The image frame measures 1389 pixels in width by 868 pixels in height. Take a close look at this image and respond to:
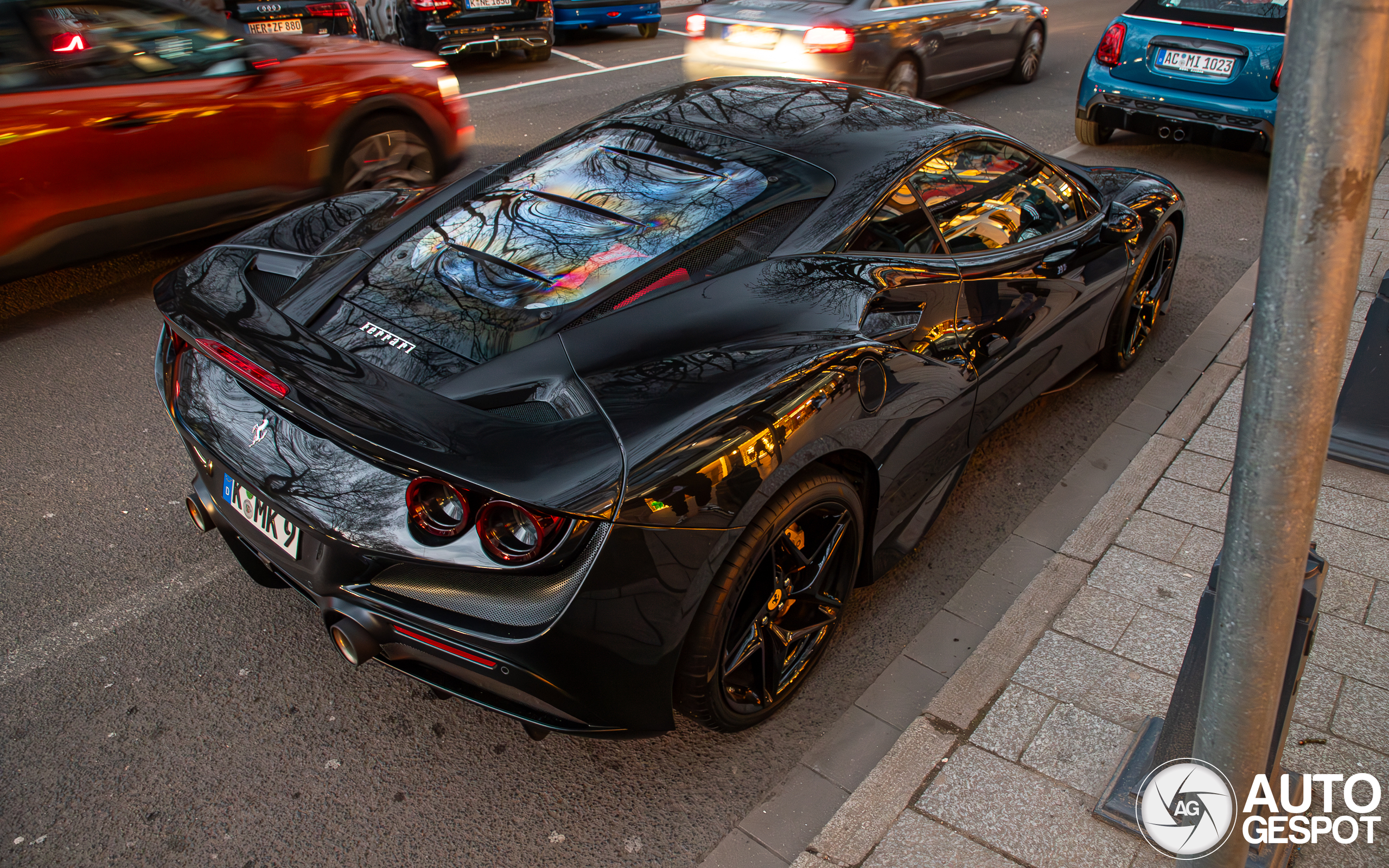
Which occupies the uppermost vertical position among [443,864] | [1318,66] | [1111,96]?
[1318,66]

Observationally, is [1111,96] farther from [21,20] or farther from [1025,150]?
[21,20]

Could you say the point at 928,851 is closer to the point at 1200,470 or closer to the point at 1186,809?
the point at 1186,809

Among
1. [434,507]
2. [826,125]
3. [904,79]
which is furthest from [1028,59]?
[434,507]

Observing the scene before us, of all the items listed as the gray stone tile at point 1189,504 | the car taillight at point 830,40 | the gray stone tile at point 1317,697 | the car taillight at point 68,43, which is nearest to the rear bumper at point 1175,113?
the car taillight at point 830,40

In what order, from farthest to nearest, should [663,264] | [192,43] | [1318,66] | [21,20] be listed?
1. [192,43]
2. [21,20]
3. [663,264]
4. [1318,66]

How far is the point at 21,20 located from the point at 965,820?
5.42 meters

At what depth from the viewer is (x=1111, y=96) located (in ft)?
26.3

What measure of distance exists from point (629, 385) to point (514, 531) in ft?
1.54

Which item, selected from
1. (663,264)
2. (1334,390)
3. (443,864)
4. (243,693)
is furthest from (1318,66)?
(243,693)

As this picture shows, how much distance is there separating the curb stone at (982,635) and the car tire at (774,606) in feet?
0.75

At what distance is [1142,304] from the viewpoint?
4.82m

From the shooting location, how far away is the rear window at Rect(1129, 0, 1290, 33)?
7477 millimetres

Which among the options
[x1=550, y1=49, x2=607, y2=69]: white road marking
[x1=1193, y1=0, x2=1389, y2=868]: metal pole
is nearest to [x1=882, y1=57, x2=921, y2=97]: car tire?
[x1=550, y1=49, x2=607, y2=69]: white road marking

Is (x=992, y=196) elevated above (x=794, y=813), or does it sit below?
above
